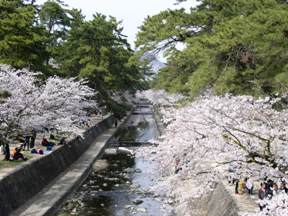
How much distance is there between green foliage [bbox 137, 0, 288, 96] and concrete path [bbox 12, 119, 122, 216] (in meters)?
8.01

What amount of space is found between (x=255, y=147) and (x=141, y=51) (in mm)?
6258

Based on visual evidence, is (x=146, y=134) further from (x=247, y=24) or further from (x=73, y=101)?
(x=247, y=24)

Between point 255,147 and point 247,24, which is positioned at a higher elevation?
point 247,24

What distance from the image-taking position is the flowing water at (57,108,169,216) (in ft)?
65.5

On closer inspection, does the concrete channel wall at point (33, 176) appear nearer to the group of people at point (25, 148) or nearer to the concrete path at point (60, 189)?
the concrete path at point (60, 189)

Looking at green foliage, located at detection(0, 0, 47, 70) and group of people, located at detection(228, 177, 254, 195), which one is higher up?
green foliage, located at detection(0, 0, 47, 70)

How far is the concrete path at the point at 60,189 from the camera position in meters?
18.6

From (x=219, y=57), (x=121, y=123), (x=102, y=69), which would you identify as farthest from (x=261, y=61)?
(x=121, y=123)

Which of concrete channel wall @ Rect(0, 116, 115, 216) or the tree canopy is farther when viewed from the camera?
the tree canopy

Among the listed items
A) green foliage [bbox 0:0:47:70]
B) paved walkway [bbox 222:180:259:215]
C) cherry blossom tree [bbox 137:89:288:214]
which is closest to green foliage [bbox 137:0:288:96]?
cherry blossom tree [bbox 137:89:288:214]

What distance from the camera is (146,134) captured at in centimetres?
5231

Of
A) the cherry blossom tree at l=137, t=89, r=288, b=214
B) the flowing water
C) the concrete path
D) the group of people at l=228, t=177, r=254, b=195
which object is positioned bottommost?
the flowing water

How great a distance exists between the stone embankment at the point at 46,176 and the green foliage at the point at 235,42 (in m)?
8.01

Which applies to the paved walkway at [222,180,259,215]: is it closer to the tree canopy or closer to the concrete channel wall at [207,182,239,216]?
the concrete channel wall at [207,182,239,216]
